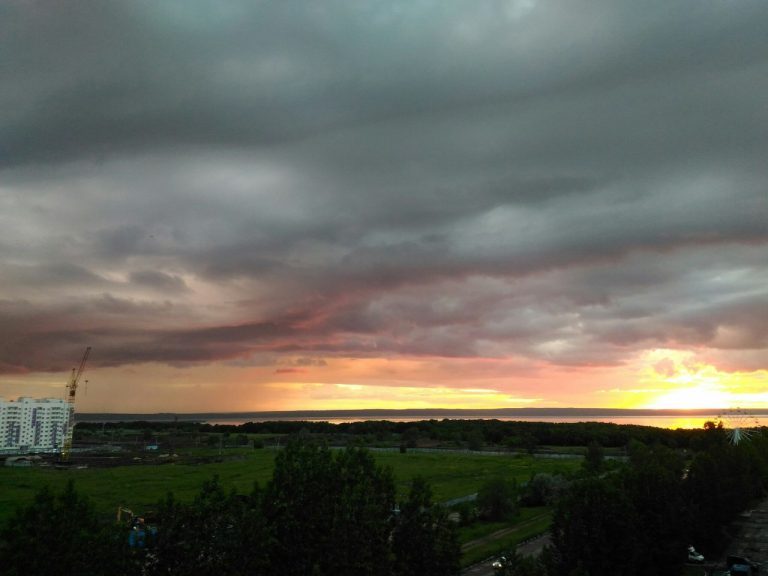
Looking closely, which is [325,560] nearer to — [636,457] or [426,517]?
[426,517]

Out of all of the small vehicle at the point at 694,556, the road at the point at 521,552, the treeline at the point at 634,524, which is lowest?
the road at the point at 521,552

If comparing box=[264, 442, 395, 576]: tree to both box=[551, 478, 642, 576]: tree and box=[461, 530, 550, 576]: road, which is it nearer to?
box=[551, 478, 642, 576]: tree

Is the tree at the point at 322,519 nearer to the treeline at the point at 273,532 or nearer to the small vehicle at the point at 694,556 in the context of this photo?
the treeline at the point at 273,532

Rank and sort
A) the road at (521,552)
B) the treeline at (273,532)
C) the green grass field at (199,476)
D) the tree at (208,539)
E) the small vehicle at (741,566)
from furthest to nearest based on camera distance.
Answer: the green grass field at (199,476) < the road at (521,552) < the small vehicle at (741,566) < the tree at (208,539) < the treeline at (273,532)

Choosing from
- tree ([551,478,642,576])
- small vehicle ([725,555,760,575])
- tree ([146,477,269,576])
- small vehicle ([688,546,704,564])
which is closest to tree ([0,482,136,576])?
tree ([146,477,269,576])

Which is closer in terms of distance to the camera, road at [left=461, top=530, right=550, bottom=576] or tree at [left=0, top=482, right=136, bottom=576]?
tree at [left=0, top=482, right=136, bottom=576]

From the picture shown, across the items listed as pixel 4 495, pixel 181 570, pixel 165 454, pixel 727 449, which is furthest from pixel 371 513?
pixel 165 454

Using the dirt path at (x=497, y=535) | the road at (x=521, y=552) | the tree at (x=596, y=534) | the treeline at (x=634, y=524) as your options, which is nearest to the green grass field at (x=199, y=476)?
the dirt path at (x=497, y=535)
